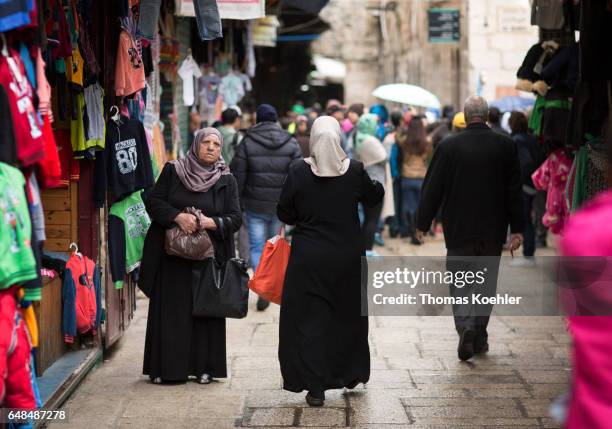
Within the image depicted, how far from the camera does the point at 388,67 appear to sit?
31984mm

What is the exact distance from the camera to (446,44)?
83.4 feet

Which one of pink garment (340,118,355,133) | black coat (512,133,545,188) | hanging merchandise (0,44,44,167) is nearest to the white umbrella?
pink garment (340,118,355,133)

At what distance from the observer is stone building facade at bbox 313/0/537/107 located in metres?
23.6

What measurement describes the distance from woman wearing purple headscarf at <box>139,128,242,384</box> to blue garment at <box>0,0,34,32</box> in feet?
9.55

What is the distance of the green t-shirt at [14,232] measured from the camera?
4.52 m

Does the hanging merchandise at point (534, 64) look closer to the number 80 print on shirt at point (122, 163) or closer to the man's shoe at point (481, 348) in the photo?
the man's shoe at point (481, 348)

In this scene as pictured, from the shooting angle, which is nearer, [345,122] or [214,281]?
[214,281]

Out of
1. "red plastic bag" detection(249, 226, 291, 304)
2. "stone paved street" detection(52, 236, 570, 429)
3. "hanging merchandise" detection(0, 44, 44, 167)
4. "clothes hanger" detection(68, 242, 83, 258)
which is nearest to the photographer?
"hanging merchandise" detection(0, 44, 44, 167)

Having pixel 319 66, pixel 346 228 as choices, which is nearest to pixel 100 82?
pixel 346 228

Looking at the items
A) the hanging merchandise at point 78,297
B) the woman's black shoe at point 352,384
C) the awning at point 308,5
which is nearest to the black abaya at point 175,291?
the hanging merchandise at point 78,297

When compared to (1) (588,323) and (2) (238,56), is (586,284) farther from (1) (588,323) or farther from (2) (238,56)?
(2) (238,56)

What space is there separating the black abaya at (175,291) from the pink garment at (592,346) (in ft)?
14.8

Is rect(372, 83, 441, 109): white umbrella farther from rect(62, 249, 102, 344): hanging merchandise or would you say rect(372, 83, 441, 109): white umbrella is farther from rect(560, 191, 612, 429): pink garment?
rect(560, 191, 612, 429): pink garment

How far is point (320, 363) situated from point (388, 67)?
25524mm
